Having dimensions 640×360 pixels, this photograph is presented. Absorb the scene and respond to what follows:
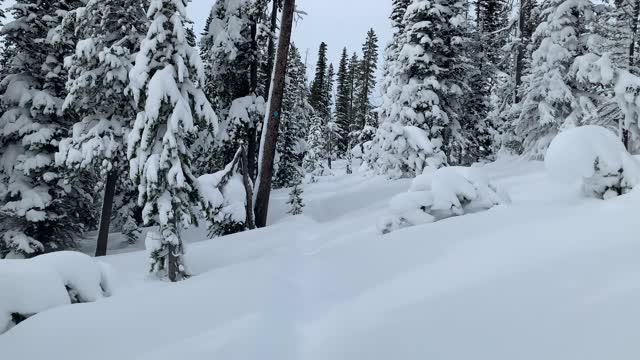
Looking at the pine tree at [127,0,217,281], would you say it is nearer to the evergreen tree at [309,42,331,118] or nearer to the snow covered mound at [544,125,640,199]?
the snow covered mound at [544,125,640,199]

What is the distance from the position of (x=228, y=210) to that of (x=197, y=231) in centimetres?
516

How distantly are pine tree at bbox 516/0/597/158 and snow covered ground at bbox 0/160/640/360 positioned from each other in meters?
13.8

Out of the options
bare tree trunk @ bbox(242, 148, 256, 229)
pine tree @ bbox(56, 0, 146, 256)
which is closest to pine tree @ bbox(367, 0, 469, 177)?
bare tree trunk @ bbox(242, 148, 256, 229)

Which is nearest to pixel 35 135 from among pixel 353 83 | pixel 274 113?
pixel 274 113

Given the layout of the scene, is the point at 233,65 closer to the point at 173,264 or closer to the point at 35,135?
the point at 35,135

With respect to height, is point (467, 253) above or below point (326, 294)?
above

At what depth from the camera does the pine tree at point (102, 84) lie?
13.0m

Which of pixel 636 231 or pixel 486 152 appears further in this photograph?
pixel 486 152

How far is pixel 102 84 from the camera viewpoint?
44.0 ft

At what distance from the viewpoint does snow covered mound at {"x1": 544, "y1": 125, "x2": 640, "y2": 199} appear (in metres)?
5.27

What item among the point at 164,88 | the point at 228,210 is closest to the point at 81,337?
the point at 164,88

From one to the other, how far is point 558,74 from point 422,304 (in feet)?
58.5

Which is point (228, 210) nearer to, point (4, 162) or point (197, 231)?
point (197, 231)

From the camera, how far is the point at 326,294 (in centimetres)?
448
